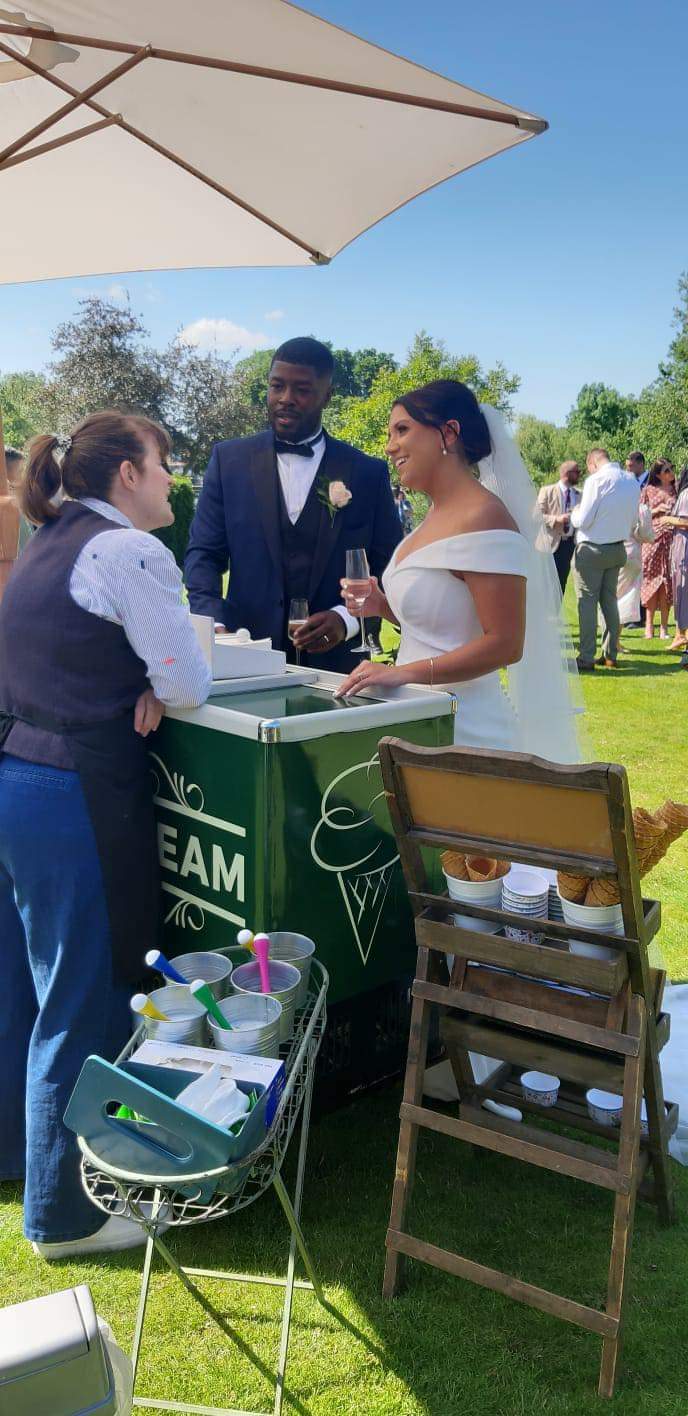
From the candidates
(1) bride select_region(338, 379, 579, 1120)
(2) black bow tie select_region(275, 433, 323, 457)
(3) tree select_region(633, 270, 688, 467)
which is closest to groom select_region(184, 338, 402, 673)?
(2) black bow tie select_region(275, 433, 323, 457)

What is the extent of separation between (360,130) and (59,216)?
130 cm

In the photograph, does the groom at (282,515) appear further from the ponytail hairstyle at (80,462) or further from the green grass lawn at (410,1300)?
the green grass lawn at (410,1300)

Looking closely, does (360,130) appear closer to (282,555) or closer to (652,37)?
(282,555)

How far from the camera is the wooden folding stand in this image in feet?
5.83

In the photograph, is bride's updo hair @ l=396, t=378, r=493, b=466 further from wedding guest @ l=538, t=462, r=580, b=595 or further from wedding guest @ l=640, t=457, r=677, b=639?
wedding guest @ l=640, t=457, r=677, b=639

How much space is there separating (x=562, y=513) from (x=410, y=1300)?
922 centimetres

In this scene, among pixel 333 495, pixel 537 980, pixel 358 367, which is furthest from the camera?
pixel 358 367

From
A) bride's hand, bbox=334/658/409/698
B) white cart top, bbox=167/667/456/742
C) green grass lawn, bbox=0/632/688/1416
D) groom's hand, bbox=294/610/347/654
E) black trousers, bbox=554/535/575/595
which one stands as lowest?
green grass lawn, bbox=0/632/688/1416

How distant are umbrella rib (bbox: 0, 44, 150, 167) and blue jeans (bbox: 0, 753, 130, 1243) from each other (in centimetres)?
177

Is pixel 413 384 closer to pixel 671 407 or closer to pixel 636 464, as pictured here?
pixel 671 407

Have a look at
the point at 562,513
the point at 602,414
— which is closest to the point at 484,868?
the point at 562,513

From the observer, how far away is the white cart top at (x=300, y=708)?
2139 millimetres

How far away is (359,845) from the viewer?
2350 mm

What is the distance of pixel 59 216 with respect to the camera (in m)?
3.54
